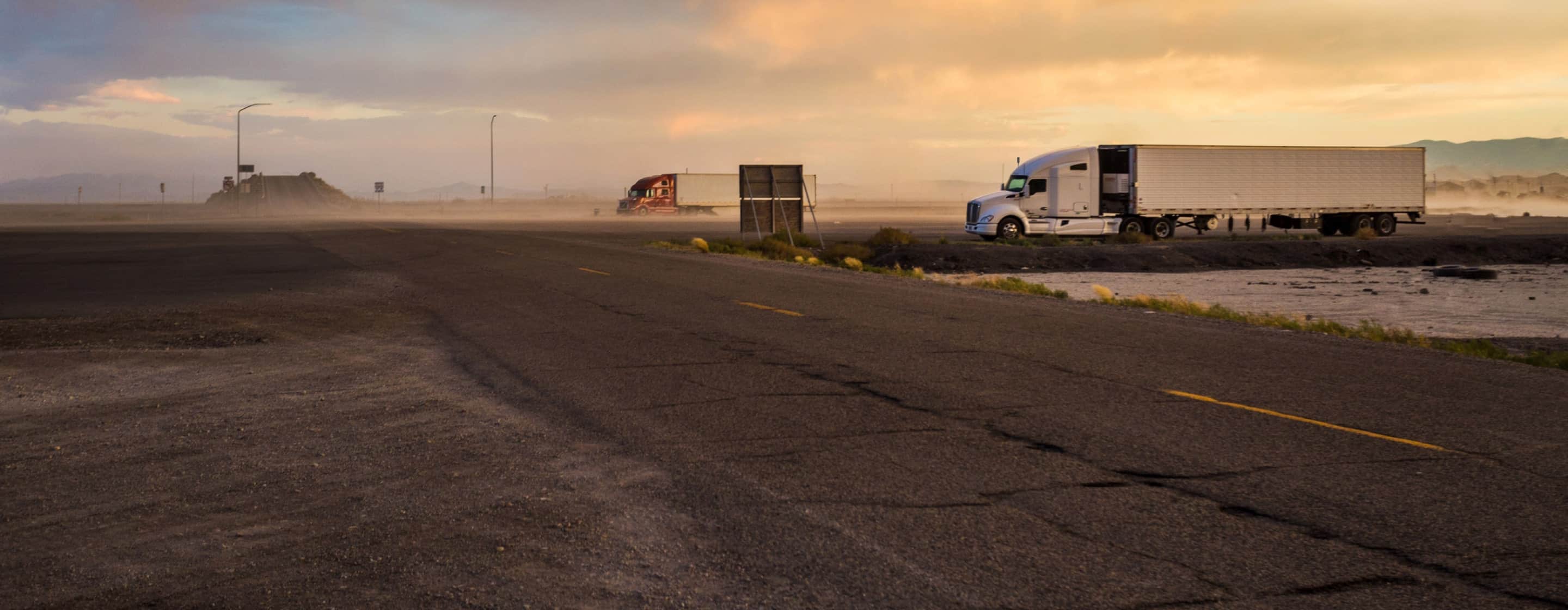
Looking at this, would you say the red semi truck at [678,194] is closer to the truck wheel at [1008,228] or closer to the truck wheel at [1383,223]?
the truck wheel at [1008,228]

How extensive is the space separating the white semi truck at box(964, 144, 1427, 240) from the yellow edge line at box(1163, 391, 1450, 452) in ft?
105

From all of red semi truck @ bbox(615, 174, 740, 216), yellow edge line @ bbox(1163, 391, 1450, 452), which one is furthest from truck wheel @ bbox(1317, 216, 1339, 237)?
red semi truck @ bbox(615, 174, 740, 216)

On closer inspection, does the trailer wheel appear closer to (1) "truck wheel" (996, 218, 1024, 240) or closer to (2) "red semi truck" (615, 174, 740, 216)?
(1) "truck wheel" (996, 218, 1024, 240)

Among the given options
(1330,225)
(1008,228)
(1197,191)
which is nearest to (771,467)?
(1008,228)

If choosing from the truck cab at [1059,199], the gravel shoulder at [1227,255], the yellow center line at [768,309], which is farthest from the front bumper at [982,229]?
the yellow center line at [768,309]

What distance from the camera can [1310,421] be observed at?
25.3 ft

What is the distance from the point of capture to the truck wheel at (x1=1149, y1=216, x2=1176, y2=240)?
136ft

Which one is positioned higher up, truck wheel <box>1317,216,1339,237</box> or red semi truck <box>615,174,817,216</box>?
red semi truck <box>615,174,817,216</box>

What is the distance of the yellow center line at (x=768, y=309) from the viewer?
14562mm

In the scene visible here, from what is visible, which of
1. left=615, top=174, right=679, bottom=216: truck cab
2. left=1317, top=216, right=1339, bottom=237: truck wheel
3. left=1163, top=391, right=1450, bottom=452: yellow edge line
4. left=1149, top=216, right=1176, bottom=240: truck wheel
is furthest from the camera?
left=615, top=174, right=679, bottom=216: truck cab

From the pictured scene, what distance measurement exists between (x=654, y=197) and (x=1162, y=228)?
48338 mm

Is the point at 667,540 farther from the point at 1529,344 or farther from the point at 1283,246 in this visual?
the point at 1283,246

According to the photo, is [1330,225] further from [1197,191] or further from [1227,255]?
[1227,255]

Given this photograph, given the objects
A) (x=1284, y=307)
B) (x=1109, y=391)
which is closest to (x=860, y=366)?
(x=1109, y=391)
